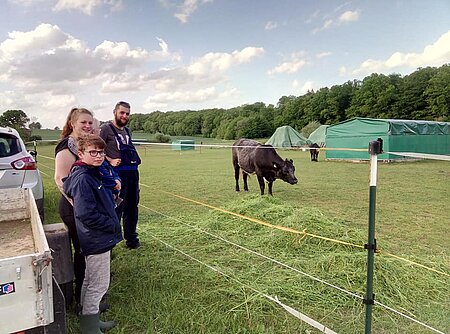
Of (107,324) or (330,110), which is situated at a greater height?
(330,110)

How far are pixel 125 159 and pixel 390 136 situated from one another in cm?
1851

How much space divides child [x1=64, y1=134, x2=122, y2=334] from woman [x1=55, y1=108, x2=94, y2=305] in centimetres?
31

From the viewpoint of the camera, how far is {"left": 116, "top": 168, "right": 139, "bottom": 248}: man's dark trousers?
3.76m

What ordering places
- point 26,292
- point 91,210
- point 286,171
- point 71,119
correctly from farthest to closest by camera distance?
point 286,171 → point 71,119 → point 91,210 → point 26,292

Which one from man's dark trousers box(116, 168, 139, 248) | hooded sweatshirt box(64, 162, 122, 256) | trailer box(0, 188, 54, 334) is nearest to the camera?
trailer box(0, 188, 54, 334)

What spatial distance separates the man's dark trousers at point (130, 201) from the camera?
376cm

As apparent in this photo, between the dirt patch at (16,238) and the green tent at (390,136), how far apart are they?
18291 mm

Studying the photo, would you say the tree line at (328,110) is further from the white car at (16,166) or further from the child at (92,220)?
the child at (92,220)

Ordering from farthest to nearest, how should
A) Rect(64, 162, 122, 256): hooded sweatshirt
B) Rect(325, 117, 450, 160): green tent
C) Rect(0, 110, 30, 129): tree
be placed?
Rect(0, 110, 30, 129): tree, Rect(325, 117, 450, 160): green tent, Rect(64, 162, 122, 256): hooded sweatshirt

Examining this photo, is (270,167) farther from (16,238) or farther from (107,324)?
(16,238)

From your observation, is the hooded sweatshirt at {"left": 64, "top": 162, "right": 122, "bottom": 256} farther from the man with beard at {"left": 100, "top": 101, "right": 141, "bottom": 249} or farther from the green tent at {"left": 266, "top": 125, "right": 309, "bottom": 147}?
the green tent at {"left": 266, "top": 125, "right": 309, "bottom": 147}

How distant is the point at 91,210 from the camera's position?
213 centimetres

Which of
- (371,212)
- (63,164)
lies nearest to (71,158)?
(63,164)

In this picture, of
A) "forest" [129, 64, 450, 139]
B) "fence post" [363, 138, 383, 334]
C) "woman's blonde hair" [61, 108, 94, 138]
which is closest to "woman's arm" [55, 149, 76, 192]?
"woman's blonde hair" [61, 108, 94, 138]
